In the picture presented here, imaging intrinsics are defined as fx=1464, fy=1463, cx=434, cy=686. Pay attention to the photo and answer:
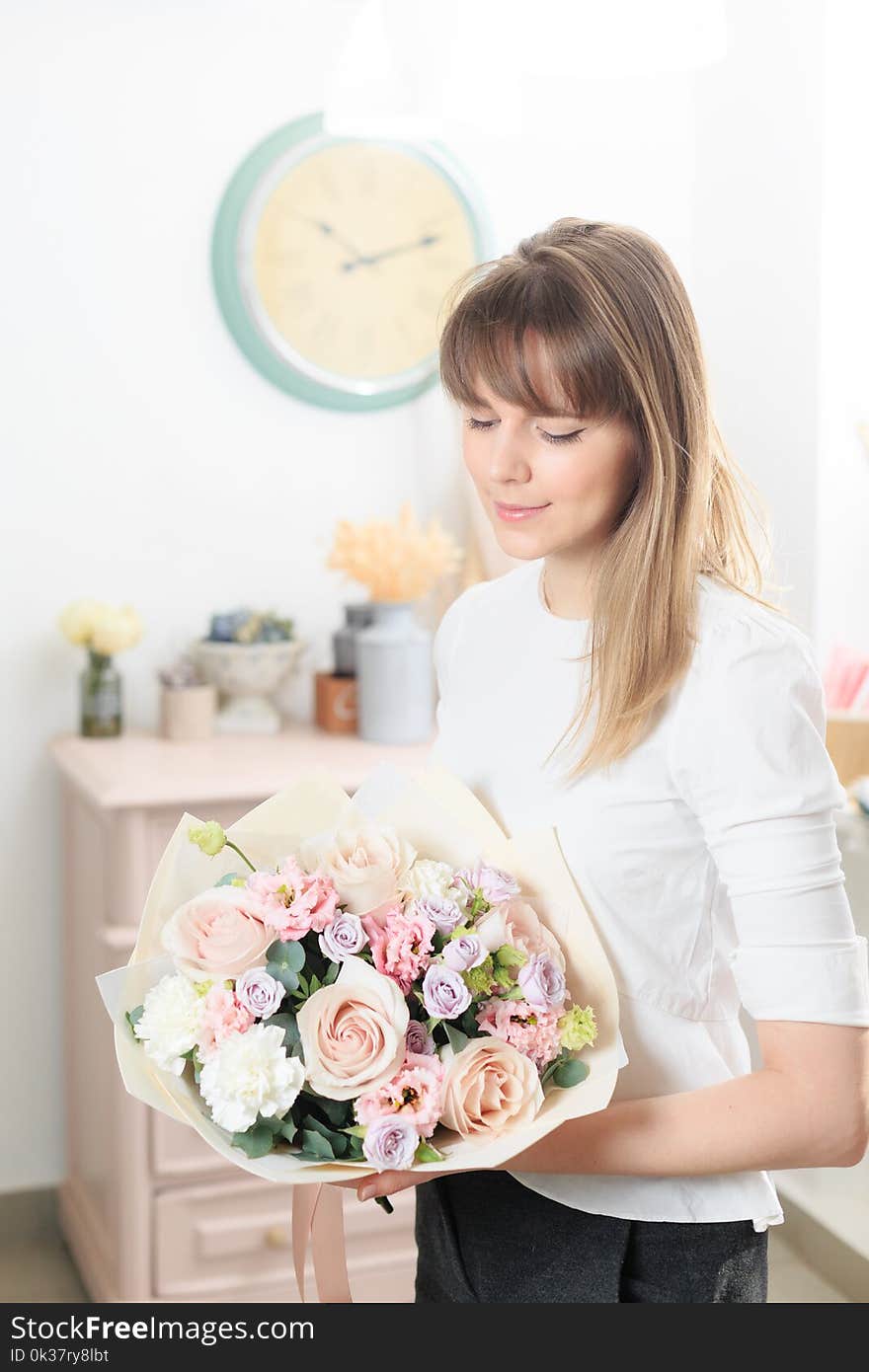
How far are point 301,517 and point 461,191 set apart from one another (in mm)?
732

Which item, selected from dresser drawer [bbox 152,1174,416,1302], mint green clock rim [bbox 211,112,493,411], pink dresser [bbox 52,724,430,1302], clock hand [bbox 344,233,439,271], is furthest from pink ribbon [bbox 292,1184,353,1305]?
clock hand [bbox 344,233,439,271]

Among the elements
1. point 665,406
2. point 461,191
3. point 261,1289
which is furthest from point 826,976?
point 461,191

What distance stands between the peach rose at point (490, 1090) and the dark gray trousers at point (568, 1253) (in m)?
0.23

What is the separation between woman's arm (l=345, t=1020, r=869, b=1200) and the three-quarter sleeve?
3 cm

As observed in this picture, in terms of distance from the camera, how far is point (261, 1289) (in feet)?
8.39

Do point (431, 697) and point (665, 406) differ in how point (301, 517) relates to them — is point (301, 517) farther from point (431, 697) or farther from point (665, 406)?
point (665, 406)

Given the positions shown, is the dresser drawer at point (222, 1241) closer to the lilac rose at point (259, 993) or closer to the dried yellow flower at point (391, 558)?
the dried yellow flower at point (391, 558)

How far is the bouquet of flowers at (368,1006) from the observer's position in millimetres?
1040

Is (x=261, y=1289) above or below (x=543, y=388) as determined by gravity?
below

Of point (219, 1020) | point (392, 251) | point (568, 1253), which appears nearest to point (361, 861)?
point (219, 1020)

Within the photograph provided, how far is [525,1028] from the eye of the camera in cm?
108

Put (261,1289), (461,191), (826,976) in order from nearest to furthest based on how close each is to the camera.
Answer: (826,976), (261,1289), (461,191)

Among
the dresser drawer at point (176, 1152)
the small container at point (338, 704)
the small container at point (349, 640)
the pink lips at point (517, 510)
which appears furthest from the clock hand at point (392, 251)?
the pink lips at point (517, 510)

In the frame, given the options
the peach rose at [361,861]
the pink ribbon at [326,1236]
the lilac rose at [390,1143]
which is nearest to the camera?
the lilac rose at [390,1143]
